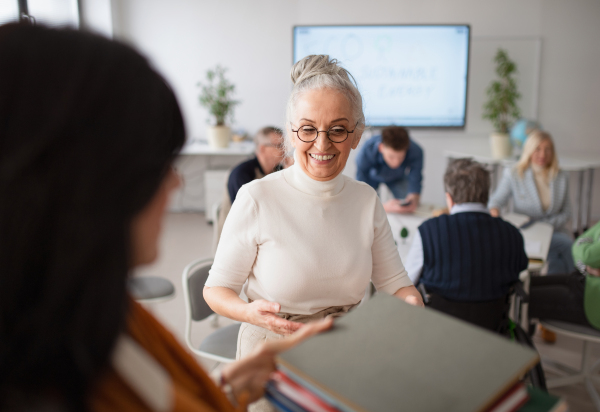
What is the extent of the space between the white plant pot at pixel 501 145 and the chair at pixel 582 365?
123 inches

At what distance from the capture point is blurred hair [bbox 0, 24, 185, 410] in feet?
1.54

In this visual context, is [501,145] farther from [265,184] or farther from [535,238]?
[265,184]

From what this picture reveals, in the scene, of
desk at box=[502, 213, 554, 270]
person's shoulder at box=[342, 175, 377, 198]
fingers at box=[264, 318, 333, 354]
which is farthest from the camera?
desk at box=[502, 213, 554, 270]

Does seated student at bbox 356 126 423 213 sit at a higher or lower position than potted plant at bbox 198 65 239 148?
lower

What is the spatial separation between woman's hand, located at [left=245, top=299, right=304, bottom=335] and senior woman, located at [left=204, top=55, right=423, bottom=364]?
8 centimetres

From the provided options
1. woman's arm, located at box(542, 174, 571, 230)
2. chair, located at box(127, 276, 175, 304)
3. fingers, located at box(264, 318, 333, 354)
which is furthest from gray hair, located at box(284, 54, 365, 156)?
woman's arm, located at box(542, 174, 571, 230)

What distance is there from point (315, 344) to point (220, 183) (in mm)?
5289

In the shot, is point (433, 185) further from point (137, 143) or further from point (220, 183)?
point (137, 143)

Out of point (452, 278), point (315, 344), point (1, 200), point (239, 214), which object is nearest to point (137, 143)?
point (1, 200)

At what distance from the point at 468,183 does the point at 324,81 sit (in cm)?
127

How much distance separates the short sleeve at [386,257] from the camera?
138 centimetres

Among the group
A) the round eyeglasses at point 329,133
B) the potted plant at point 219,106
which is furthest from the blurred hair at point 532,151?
the potted plant at point 219,106

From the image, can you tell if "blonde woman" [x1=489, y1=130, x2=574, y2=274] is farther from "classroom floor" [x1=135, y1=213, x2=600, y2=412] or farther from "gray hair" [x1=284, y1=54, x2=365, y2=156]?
"gray hair" [x1=284, y1=54, x2=365, y2=156]

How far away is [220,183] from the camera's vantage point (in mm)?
5891
